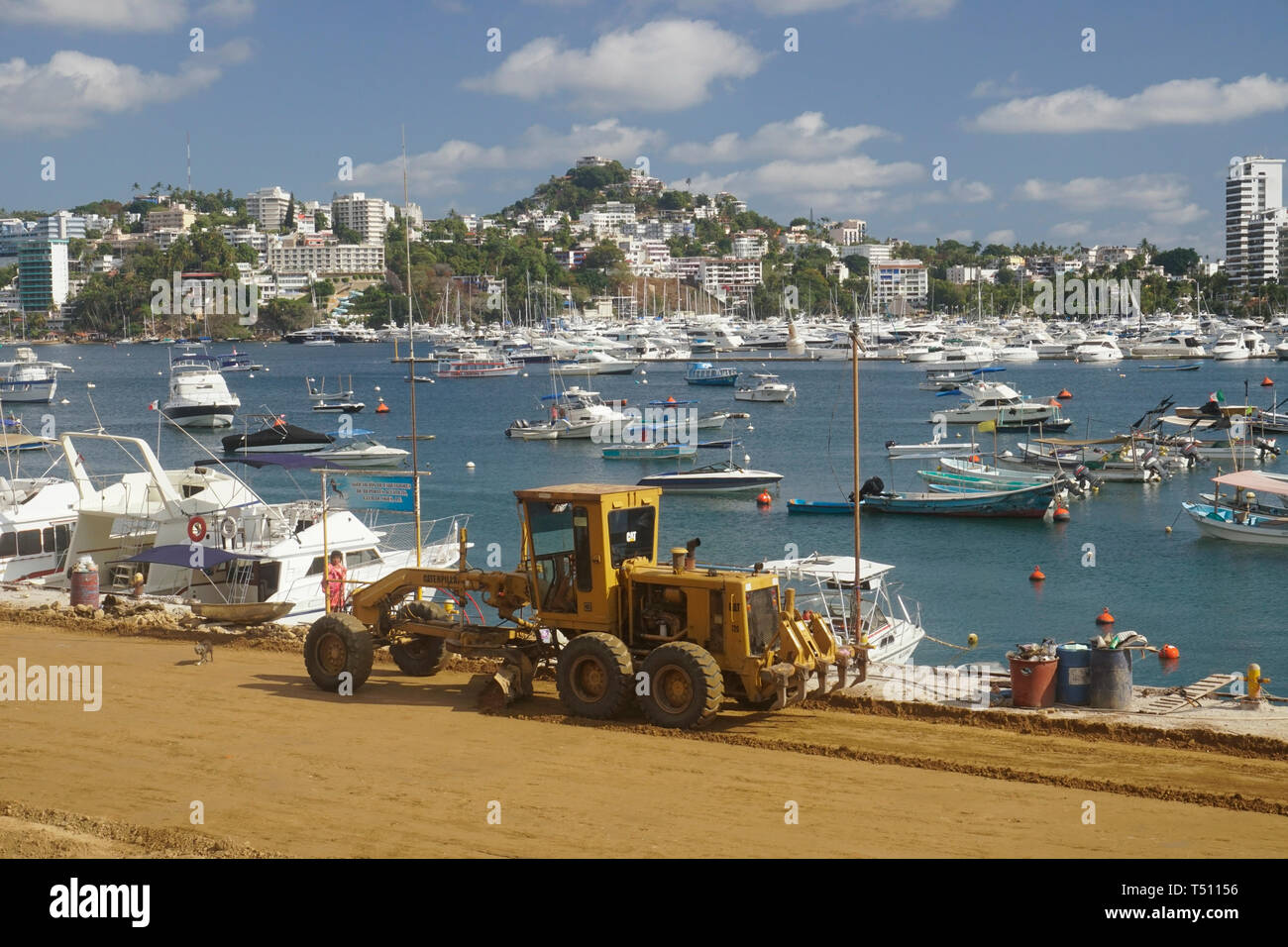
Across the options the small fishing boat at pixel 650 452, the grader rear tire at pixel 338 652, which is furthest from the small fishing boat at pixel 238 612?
the small fishing boat at pixel 650 452

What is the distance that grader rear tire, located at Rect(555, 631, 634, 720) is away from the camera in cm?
1345

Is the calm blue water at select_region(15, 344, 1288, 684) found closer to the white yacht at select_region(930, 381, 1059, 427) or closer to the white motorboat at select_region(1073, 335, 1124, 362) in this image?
the white yacht at select_region(930, 381, 1059, 427)

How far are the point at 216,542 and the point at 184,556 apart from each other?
118cm

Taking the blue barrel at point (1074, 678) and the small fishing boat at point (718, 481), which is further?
the small fishing boat at point (718, 481)

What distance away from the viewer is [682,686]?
13289 millimetres

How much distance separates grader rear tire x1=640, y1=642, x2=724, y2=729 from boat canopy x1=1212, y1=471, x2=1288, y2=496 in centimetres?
2369

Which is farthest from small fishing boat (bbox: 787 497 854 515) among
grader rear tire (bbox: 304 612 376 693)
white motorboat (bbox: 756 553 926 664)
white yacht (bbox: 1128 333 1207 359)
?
white yacht (bbox: 1128 333 1207 359)

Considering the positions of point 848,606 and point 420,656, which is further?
point 848,606

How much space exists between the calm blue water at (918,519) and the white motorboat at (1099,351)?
2301 centimetres

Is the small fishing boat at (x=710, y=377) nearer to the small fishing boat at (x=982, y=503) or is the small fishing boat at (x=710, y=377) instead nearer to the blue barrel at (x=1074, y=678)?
the small fishing boat at (x=982, y=503)

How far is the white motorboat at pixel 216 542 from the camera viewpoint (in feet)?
73.8

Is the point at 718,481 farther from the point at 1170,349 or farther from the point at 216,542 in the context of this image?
the point at 1170,349

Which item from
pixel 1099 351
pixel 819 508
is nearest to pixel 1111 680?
pixel 819 508
